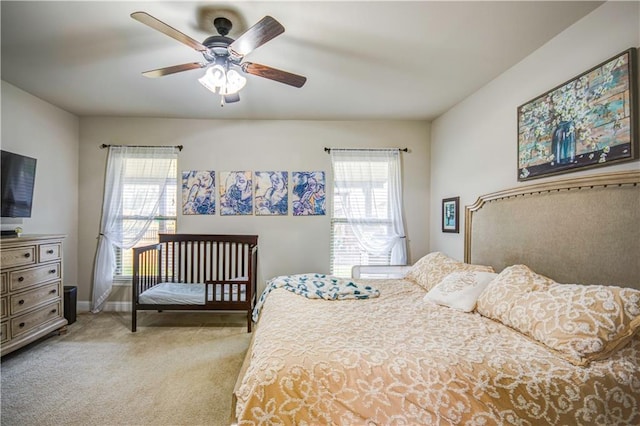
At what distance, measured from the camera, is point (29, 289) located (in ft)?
7.95

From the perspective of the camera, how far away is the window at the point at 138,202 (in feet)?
11.6

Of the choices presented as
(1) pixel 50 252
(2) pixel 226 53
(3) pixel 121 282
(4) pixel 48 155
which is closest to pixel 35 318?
(1) pixel 50 252

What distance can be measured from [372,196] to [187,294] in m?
2.48

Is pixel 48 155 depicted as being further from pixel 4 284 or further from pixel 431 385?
pixel 431 385

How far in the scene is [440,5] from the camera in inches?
63.7

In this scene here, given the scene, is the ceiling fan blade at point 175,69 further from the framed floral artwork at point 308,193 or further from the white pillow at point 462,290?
the white pillow at point 462,290

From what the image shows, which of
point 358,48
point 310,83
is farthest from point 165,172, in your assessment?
point 358,48

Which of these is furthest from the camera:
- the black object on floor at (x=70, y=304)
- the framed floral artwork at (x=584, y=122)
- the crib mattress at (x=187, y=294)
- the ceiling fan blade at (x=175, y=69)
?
the black object on floor at (x=70, y=304)

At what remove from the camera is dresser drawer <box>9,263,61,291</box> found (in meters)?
2.29

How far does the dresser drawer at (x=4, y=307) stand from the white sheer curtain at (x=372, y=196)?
3.23 metres

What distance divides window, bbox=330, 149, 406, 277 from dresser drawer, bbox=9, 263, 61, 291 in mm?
2935

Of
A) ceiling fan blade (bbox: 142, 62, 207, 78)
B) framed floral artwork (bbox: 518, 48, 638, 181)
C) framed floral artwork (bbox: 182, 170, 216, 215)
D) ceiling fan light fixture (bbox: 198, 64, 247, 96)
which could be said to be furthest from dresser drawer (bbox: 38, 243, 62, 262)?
framed floral artwork (bbox: 518, 48, 638, 181)

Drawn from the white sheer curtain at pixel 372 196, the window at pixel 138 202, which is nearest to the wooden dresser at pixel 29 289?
the window at pixel 138 202

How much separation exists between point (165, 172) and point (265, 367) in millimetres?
3208
